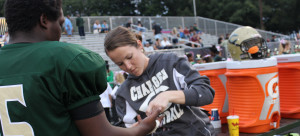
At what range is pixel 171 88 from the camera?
2234mm

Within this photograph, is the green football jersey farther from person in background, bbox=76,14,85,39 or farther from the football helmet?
person in background, bbox=76,14,85,39

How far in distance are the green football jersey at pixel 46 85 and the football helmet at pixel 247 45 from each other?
2.56m

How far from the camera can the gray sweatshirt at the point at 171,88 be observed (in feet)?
7.05

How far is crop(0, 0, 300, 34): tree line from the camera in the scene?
3856 centimetres

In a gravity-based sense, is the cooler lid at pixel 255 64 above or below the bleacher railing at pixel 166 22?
below

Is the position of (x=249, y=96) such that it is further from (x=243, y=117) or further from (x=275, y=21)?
(x=275, y=21)

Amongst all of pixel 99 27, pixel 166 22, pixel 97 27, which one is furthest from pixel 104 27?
pixel 166 22

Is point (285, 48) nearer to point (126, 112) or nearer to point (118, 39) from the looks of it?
point (126, 112)

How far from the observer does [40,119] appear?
1.22m

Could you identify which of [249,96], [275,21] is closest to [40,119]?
A: [249,96]

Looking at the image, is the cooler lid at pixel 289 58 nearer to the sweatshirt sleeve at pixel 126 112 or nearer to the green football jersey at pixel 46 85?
the sweatshirt sleeve at pixel 126 112

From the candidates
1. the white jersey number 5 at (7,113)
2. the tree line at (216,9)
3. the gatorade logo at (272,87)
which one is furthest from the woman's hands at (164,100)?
the tree line at (216,9)

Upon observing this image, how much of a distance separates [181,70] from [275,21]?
1593 inches

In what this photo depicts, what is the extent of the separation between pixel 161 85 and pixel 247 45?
165 cm
